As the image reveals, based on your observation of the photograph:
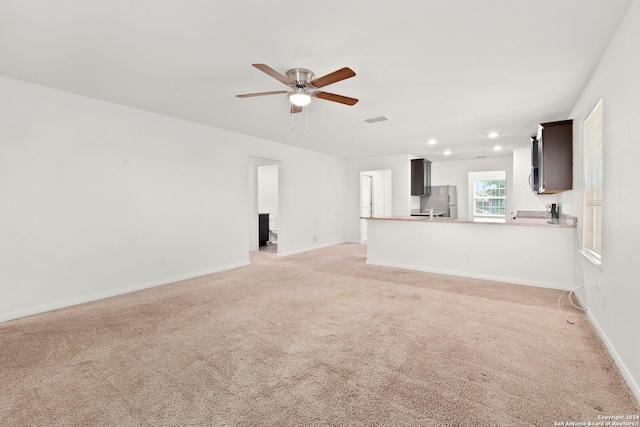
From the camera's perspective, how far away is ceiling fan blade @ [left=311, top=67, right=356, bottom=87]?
7.69 feet

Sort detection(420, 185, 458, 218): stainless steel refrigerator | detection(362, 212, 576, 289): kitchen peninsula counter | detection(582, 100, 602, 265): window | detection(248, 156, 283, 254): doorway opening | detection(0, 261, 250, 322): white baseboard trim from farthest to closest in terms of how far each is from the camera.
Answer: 1. detection(420, 185, 458, 218): stainless steel refrigerator
2. detection(248, 156, 283, 254): doorway opening
3. detection(362, 212, 576, 289): kitchen peninsula counter
4. detection(0, 261, 250, 322): white baseboard trim
5. detection(582, 100, 602, 265): window

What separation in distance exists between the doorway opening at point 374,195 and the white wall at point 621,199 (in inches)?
237

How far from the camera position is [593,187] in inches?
115

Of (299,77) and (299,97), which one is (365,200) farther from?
(299,77)

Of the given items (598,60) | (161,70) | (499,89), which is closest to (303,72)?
(161,70)

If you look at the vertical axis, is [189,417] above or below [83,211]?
below

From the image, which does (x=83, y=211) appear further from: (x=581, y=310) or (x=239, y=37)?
(x=581, y=310)

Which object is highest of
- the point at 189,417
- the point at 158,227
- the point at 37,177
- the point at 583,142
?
the point at 583,142

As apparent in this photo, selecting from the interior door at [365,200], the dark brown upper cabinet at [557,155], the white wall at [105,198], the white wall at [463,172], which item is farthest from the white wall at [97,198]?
the white wall at [463,172]

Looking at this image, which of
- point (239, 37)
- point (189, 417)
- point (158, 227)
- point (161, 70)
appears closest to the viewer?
point (189, 417)

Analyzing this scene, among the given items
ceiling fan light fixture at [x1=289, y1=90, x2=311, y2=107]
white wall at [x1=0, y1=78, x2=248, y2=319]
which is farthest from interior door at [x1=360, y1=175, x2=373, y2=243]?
ceiling fan light fixture at [x1=289, y1=90, x2=311, y2=107]

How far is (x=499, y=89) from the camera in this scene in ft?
11.2

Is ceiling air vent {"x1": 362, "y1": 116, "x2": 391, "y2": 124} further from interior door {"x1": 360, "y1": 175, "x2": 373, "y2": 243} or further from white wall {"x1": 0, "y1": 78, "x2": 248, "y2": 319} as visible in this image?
interior door {"x1": 360, "y1": 175, "x2": 373, "y2": 243}

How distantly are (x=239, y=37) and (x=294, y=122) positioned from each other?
8.05 feet
